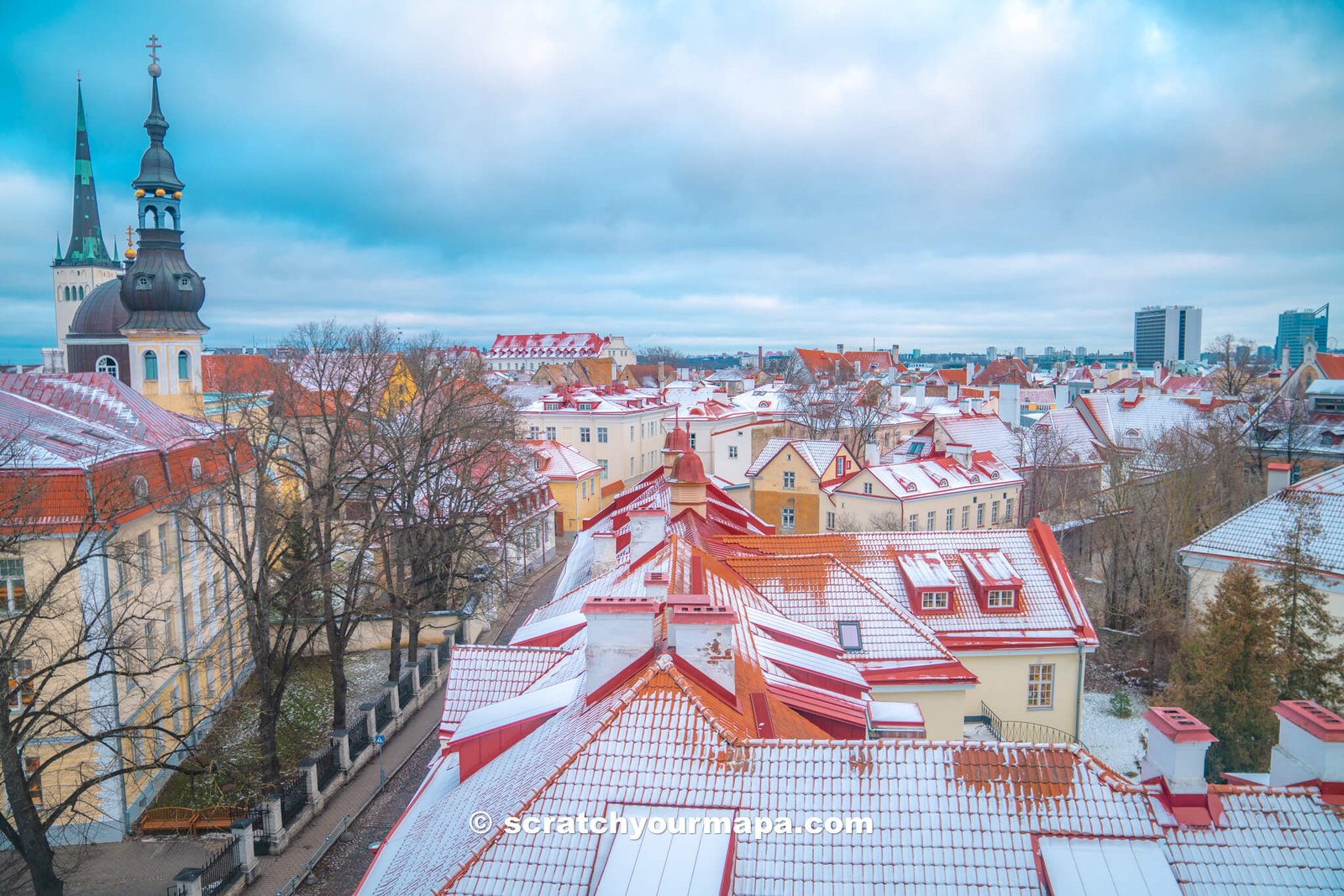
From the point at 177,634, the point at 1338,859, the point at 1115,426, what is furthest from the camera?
the point at 1115,426

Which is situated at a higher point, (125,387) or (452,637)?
(125,387)

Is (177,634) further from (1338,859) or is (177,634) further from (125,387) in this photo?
(1338,859)

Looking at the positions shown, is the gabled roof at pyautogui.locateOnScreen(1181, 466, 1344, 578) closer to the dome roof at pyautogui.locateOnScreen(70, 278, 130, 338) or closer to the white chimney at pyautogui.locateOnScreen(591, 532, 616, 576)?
the white chimney at pyautogui.locateOnScreen(591, 532, 616, 576)

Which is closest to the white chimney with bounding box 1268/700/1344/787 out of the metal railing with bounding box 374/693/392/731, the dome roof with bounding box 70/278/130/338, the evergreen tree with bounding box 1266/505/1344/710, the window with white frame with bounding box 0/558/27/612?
the evergreen tree with bounding box 1266/505/1344/710

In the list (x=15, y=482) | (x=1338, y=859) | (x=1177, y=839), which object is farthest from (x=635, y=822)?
(x=15, y=482)

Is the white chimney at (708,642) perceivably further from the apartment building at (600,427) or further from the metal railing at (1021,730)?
the apartment building at (600,427)

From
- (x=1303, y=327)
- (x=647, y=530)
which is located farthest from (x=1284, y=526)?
(x=1303, y=327)

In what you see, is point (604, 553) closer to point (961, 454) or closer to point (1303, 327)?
point (961, 454)
